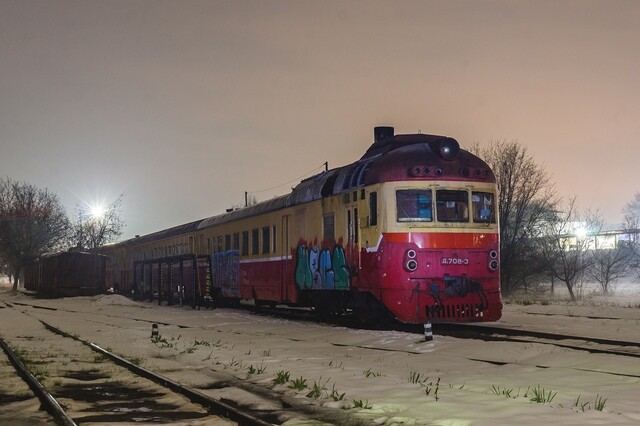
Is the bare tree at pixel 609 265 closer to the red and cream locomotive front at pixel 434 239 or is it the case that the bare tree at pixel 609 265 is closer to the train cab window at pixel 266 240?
the train cab window at pixel 266 240

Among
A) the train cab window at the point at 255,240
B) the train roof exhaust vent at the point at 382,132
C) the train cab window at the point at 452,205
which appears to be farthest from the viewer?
the train cab window at the point at 255,240

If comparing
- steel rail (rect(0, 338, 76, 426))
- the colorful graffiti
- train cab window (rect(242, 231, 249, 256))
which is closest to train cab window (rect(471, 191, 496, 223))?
steel rail (rect(0, 338, 76, 426))

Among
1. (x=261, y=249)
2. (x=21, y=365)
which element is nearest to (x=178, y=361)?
(x=21, y=365)

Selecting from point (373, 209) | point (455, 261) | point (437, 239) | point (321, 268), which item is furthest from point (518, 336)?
point (321, 268)

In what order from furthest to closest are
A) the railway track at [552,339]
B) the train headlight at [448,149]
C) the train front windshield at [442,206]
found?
the train headlight at [448,149], the train front windshield at [442,206], the railway track at [552,339]

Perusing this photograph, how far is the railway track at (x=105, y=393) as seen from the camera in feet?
25.9

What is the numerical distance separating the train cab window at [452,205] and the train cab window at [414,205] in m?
0.21

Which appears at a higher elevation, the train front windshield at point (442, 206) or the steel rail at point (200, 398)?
the train front windshield at point (442, 206)

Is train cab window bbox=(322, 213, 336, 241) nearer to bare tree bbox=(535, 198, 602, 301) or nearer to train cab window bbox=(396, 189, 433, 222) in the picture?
train cab window bbox=(396, 189, 433, 222)

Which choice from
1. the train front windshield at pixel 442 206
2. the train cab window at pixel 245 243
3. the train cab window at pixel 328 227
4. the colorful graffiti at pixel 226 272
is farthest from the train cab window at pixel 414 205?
the colorful graffiti at pixel 226 272

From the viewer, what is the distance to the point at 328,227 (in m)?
18.6

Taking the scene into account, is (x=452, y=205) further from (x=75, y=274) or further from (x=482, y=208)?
(x=75, y=274)

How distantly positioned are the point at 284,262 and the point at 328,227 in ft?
11.1

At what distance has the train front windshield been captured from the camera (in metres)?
15.8
